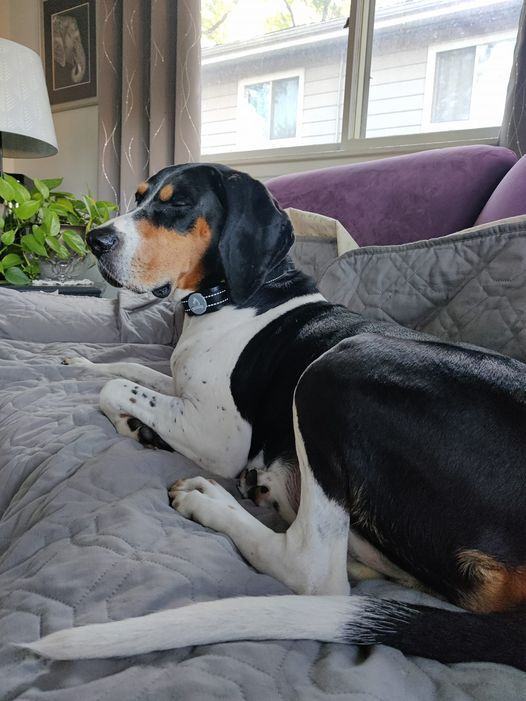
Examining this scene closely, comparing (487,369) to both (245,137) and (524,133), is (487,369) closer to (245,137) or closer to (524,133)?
(524,133)

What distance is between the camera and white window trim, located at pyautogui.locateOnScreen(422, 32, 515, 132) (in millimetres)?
2818

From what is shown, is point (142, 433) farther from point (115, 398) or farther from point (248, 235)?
point (248, 235)

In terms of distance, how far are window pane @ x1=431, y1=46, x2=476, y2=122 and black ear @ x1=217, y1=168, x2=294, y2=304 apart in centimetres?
212

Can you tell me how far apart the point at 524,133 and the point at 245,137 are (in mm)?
2126

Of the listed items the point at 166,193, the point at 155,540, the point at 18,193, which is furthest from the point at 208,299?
the point at 18,193

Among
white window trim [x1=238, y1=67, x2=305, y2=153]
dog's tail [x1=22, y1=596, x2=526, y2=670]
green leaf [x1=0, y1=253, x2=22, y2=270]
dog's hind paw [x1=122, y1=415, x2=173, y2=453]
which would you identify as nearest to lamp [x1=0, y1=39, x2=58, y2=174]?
green leaf [x1=0, y1=253, x2=22, y2=270]

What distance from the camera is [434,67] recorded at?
9.78 ft

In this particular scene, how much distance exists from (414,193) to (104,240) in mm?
1143

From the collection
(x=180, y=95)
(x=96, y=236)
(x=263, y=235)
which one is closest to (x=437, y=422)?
(x=263, y=235)

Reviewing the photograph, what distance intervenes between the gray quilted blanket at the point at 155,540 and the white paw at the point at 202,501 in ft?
0.08

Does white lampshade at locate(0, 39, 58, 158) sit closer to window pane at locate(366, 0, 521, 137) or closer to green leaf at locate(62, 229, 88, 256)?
green leaf at locate(62, 229, 88, 256)

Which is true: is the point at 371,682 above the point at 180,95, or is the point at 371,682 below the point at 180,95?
below

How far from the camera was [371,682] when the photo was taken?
0.55 meters

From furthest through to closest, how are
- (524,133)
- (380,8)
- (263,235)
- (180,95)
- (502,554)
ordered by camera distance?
1. (180,95)
2. (380,8)
3. (524,133)
4. (263,235)
5. (502,554)
